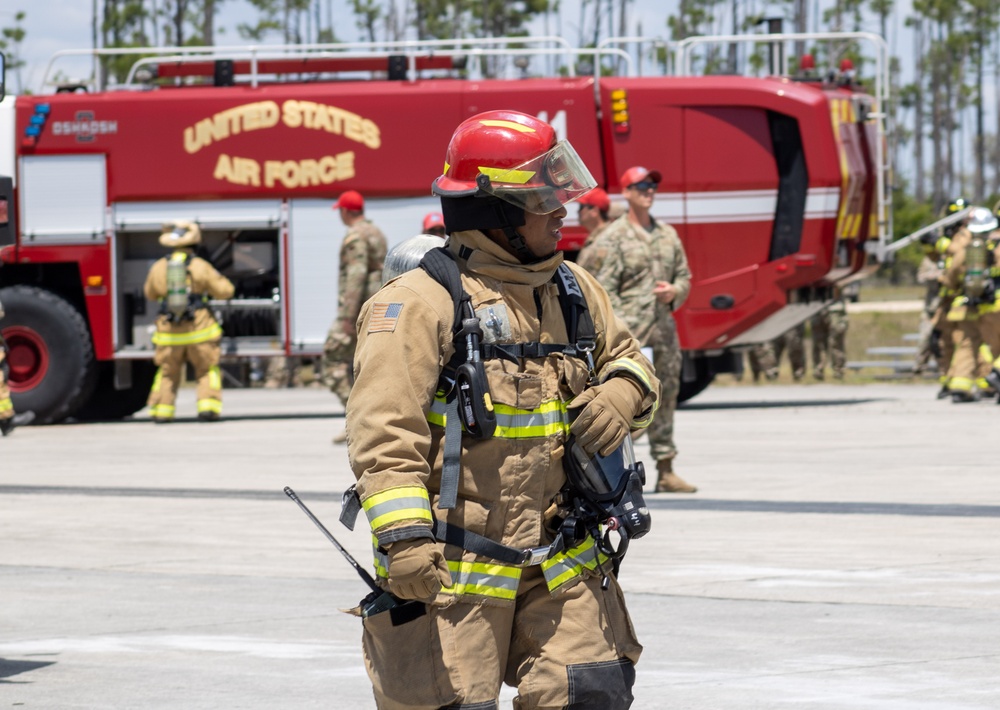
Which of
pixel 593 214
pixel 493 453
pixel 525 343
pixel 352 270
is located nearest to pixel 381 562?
pixel 493 453

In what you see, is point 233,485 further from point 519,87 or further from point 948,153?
point 948,153

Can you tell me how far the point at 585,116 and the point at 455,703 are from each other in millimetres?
14221

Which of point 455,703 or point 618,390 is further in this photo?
point 618,390

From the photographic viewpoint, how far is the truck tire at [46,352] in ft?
60.1

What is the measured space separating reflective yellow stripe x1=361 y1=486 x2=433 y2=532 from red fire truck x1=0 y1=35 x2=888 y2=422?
13.8 meters

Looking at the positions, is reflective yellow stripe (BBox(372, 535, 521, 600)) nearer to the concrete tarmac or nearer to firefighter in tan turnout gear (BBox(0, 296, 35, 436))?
the concrete tarmac

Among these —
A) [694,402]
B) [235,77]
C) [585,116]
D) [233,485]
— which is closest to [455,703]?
[233,485]

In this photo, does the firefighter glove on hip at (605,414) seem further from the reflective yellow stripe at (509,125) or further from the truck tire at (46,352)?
the truck tire at (46,352)

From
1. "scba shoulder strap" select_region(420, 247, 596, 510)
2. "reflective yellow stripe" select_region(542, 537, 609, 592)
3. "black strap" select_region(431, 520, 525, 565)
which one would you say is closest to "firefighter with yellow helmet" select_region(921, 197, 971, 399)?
"scba shoulder strap" select_region(420, 247, 596, 510)

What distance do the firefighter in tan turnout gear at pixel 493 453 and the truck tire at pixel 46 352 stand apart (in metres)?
14.6

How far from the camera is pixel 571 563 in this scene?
4.20 m

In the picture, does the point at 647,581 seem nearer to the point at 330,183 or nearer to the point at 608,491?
the point at 608,491

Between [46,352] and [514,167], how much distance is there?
1483 centimetres

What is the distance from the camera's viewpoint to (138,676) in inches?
249
